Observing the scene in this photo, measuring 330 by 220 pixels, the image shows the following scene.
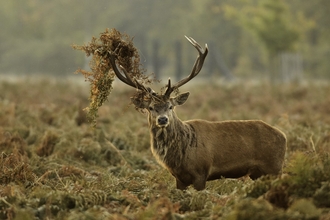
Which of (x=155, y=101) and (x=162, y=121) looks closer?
(x=162, y=121)

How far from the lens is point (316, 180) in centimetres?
705

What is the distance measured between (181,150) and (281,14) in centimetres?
3299

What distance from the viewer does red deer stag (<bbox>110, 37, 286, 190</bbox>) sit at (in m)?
8.79

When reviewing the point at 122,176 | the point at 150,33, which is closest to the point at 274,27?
the point at 150,33

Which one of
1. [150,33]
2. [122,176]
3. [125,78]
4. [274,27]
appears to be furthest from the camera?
[150,33]

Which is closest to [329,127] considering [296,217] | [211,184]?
[211,184]

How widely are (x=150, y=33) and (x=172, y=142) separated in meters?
55.7

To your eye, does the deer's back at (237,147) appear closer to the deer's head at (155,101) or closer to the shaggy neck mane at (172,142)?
the shaggy neck mane at (172,142)

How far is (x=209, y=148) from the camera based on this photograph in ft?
29.4

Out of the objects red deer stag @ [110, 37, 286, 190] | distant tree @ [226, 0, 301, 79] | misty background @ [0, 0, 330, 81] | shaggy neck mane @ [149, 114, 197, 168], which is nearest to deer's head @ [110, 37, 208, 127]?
red deer stag @ [110, 37, 286, 190]

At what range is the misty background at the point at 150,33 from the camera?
56.6 metres

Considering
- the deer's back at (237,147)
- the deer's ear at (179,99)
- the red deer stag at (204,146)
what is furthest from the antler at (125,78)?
the deer's back at (237,147)

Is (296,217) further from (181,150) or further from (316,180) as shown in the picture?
(181,150)

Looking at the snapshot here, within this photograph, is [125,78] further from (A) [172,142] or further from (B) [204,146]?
(B) [204,146]
